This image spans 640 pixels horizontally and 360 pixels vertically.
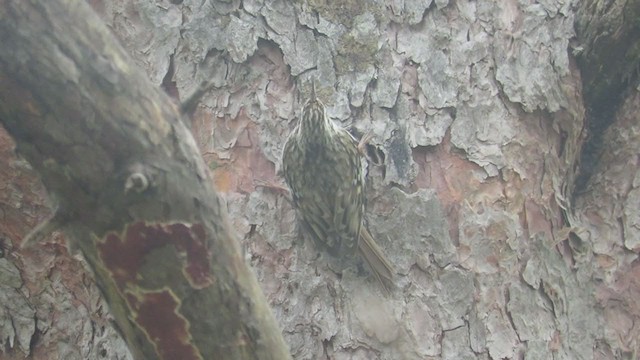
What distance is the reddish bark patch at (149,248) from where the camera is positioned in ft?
4.68

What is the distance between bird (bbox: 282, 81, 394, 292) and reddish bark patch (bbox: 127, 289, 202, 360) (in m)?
1.03

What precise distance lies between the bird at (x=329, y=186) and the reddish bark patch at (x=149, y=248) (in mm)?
1073

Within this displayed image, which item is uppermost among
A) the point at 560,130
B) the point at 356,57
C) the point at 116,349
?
the point at 560,130

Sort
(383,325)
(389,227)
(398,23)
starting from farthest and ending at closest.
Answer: (398,23) < (389,227) < (383,325)

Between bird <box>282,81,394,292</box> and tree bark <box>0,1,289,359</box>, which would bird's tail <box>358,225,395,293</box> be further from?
tree bark <box>0,1,289,359</box>

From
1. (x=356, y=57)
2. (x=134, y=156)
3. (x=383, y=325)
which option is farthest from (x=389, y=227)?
(x=134, y=156)

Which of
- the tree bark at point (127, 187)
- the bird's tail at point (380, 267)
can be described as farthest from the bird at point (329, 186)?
the tree bark at point (127, 187)

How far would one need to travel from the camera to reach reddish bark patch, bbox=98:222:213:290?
1426 mm

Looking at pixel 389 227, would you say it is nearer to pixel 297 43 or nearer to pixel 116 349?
pixel 297 43

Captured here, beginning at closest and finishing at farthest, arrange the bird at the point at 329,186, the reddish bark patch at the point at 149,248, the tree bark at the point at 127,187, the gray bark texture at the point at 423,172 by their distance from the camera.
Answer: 1. the tree bark at the point at 127,187
2. the reddish bark patch at the point at 149,248
3. the gray bark texture at the point at 423,172
4. the bird at the point at 329,186

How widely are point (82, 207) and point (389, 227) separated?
130 cm

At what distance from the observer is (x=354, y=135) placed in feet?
9.18

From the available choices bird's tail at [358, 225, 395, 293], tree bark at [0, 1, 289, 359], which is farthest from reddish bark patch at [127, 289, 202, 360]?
bird's tail at [358, 225, 395, 293]

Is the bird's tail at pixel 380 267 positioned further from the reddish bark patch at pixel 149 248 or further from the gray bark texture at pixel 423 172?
the reddish bark patch at pixel 149 248
